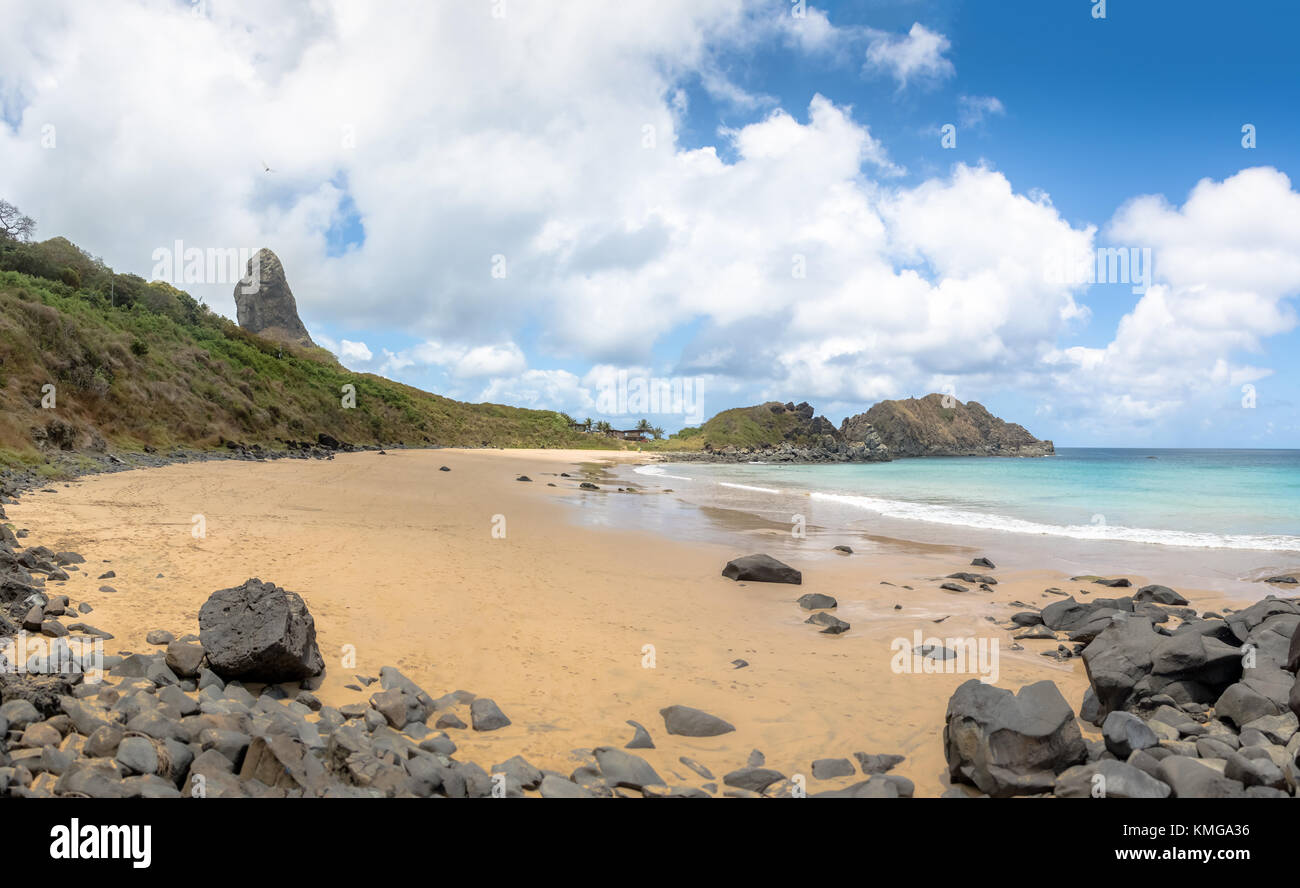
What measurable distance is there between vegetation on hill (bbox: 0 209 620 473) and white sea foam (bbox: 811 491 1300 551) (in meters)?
28.8

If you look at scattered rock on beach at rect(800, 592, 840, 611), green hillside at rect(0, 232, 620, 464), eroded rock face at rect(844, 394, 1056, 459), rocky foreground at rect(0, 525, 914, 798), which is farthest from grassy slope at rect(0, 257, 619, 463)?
eroded rock face at rect(844, 394, 1056, 459)

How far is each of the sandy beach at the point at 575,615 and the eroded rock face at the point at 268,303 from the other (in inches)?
4596

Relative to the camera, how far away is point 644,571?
12.5 metres

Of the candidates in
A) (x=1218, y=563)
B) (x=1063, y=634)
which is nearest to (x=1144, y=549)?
(x=1218, y=563)

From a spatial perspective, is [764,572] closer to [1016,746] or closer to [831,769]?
[831,769]

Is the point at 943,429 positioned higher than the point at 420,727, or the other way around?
the point at 943,429

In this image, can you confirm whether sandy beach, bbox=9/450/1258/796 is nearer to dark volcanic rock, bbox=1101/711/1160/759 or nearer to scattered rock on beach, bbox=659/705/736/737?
scattered rock on beach, bbox=659/705/736/737

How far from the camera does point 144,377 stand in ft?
105

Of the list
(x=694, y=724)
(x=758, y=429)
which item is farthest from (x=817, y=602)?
(x=758, y=429)

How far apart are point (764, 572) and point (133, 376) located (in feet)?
111

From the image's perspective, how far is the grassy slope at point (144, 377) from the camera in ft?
81.4

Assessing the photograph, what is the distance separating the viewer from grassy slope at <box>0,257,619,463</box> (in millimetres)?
24797
